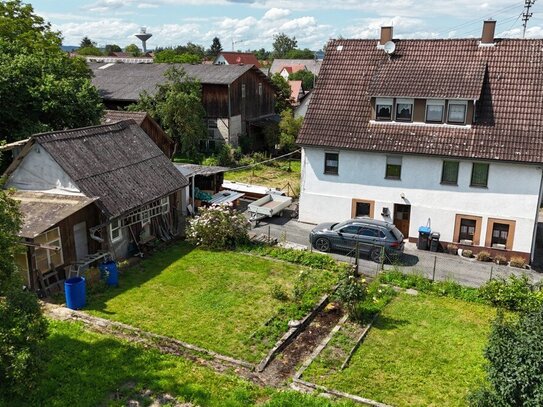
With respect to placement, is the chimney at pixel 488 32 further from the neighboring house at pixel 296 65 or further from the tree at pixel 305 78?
the neighboring house at pixel 296 65

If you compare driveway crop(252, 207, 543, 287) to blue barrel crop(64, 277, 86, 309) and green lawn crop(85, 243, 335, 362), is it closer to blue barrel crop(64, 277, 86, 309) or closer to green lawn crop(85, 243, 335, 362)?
green lawn crop(85, 243, 335, 362)

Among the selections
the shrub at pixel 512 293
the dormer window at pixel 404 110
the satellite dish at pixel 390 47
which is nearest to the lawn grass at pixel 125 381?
the shrub at pixel 512 293

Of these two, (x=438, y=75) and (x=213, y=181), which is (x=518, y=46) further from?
(x=213, y=181)

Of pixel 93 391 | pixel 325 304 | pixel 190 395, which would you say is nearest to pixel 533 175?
pixel 325 304

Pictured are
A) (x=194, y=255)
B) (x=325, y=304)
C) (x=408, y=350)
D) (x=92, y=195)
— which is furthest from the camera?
(x=194, y=255)

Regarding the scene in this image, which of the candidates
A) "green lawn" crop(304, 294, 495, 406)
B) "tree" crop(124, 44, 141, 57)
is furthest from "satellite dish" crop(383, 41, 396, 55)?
"tree" crop(124, 44, 141, 57)

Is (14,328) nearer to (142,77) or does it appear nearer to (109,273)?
(109,273)
